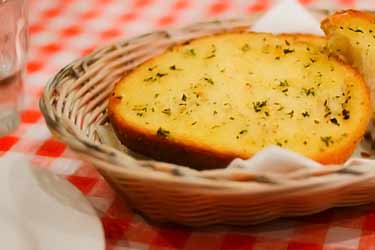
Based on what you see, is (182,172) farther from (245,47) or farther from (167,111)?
(245,47)

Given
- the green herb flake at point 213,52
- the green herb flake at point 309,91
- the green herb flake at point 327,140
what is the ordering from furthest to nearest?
the green herb flake at point 213,52 → the green herb flake at point 309,91 → the green herb flake at point 327,140

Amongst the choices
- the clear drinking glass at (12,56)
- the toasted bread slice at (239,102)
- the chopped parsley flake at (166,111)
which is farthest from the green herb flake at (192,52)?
the clear drinking glass at (12,56)

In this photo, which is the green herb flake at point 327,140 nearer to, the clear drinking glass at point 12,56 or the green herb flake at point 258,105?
the green herb flake at point 258,105

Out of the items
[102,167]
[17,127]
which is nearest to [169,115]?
[102,167]

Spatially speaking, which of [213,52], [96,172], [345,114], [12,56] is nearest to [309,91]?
[345,114]

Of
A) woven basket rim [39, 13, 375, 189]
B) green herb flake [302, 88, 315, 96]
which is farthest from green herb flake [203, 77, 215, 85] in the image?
woven basket rim [39, 13, 375, 189]

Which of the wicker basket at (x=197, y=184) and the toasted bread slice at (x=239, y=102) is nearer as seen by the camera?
the wicker basket at (x=197, y=184)
